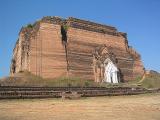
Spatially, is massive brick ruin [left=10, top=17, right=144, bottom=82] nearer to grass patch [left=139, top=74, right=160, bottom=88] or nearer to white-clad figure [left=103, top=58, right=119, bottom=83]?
white-clad figure [left=103, top=58, right=119, bottom=83]

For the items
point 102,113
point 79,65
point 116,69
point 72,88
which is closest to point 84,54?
point 79,65

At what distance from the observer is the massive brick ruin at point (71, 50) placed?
1288 inches

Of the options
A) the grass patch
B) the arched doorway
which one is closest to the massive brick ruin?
the arched doorway

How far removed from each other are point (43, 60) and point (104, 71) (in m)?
9.54

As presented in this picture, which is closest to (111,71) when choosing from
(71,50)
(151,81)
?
(151,81)

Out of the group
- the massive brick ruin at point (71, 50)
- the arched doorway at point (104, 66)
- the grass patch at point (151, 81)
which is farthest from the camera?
the grass patch at point (151, 81)

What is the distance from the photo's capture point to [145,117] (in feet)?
Answer: 47.6

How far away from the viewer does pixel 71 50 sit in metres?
35.7

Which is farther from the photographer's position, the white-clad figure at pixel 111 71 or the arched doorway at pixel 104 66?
the white-clad figure at pixel 111 71

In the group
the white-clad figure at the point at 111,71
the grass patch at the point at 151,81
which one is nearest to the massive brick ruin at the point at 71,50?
the white-clad figure at the point at 111,71

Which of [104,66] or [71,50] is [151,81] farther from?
[71,50]

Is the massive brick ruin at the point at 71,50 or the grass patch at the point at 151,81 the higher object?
the massive brick ruin at the point at 71,50

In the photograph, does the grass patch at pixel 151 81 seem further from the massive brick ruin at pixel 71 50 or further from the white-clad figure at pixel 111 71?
the white-clad figure at pixel 111 71

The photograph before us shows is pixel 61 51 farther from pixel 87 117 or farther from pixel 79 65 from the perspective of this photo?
pixel 87 117
